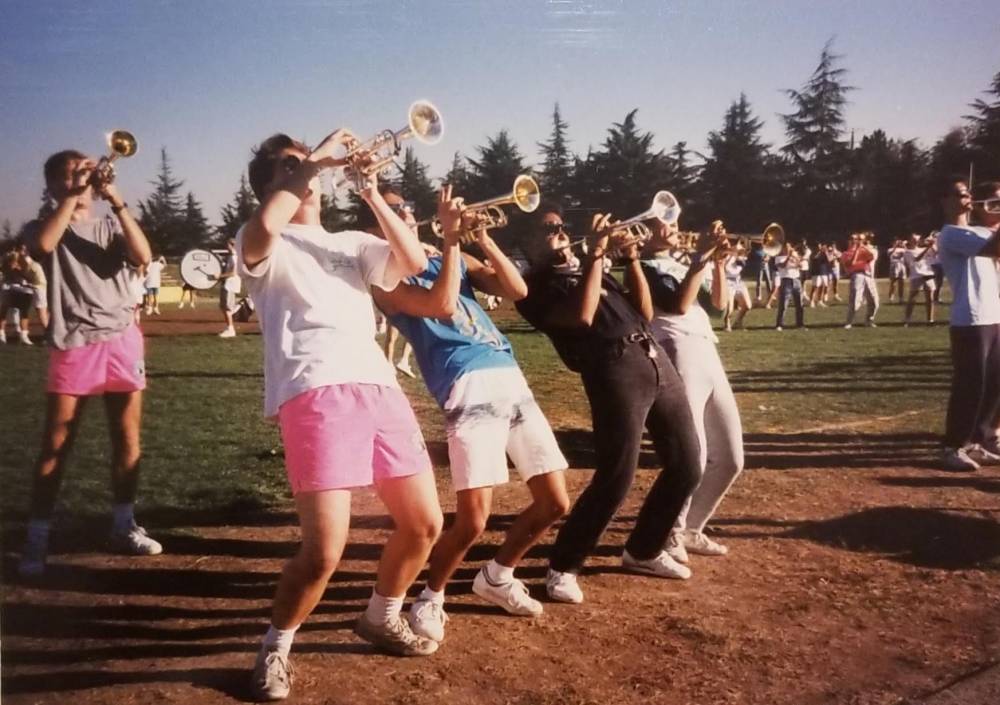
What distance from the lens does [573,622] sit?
131 inches

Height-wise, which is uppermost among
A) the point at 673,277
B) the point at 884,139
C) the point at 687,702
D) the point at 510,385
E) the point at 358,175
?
the point at 884,139

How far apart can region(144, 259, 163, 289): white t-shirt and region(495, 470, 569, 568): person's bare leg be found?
175 centimetres

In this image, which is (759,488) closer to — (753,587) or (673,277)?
(753,587)

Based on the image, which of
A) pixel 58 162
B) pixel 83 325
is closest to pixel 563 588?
pixel 83 325

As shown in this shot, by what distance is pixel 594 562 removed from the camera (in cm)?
397

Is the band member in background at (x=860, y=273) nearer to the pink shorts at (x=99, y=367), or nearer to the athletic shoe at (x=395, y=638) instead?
the athletic shoe at (x=395, y=638)

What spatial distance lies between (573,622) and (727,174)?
2368 mm

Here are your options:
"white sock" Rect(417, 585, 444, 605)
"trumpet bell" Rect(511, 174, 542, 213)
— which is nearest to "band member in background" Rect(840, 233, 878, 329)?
"trumpet bell" Rect(511, 174, 542, 213)

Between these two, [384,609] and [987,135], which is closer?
[384,609]

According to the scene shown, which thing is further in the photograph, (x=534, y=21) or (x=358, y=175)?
(x=534, y=21)

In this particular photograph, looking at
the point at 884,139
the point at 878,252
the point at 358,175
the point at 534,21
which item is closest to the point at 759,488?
the point at 884,139

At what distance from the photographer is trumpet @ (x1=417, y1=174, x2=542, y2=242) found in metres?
3.00

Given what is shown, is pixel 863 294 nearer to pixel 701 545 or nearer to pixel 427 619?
pixel 701 545

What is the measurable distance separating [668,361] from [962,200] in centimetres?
272
